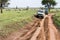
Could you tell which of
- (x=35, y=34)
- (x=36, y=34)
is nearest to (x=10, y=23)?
(x=35, y=34)

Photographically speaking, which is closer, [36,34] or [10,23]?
[36,34]

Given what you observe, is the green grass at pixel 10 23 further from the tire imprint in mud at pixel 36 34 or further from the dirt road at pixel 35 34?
the tire imprint in mud at pixel 36 34

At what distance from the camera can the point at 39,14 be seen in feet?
129

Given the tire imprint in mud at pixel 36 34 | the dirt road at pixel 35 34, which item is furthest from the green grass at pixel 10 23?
the tire imprint in mud at pixel 36 34

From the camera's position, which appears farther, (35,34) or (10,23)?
(10,23)

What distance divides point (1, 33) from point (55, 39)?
4.40 metres

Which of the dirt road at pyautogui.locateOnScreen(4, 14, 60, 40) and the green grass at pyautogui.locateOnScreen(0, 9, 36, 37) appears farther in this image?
the green grass at pyautogui.locateOnScreen(0, 9, 36, 37)

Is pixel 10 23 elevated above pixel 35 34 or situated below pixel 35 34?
above

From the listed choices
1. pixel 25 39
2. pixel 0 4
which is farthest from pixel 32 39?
pixel 0 4

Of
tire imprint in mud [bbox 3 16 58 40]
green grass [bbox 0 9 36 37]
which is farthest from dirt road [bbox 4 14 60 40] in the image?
green grass [bbox 0 9 36 37]

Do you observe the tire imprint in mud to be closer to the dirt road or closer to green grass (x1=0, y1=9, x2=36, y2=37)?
the dirt road

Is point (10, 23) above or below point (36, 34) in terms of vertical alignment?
above

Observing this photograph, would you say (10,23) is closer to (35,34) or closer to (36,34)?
(35,34)

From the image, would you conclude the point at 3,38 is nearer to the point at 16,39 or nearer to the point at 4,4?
the point at 16,39
